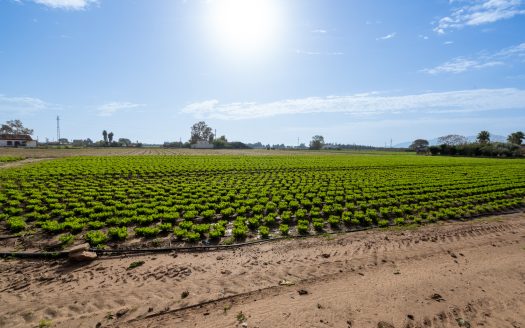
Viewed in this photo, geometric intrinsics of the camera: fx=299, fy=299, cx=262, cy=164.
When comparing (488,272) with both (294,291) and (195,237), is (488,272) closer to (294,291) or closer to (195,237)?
(294,291)

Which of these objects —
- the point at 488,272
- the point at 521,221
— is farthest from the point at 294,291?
the point at 521,221

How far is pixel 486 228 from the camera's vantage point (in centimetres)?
1331

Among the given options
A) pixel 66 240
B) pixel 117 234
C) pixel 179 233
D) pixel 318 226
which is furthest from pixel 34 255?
pixel 318 226

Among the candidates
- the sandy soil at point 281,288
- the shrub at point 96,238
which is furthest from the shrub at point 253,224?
the shrub at point 96,238

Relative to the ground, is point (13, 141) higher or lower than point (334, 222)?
higher

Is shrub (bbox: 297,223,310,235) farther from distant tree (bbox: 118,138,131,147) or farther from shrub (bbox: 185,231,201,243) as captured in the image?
distant tree (bbox: 118,138,131,147)

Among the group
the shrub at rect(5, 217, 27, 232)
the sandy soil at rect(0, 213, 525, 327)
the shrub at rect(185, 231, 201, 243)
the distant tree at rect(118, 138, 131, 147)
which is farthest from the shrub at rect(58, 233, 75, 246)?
the distant tree at rect(118, 138, 131, 147)

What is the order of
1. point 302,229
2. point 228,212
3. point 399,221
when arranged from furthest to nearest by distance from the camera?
1. point 228,212
2. point 399,221
3. point 302,229

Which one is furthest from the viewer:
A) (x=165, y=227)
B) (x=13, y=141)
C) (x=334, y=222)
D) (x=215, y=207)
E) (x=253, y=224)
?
(x=13, y=141)

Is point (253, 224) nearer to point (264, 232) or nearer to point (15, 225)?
point (264, 232)

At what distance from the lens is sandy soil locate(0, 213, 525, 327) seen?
254 inches

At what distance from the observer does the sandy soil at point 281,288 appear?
6445 millimetres

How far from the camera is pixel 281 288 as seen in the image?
765 cm

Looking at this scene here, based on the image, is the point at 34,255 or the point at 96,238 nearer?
the point at 34,255
